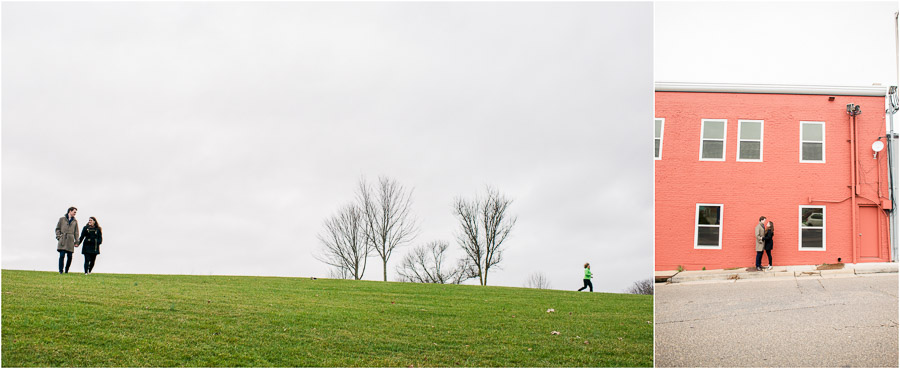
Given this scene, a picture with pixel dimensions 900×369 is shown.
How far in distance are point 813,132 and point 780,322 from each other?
2111 millimetres

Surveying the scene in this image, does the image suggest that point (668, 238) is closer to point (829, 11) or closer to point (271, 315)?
point (829, 11)

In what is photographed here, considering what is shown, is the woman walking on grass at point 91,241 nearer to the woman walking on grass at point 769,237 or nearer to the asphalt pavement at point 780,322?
the asphalt pavement at point 780,322

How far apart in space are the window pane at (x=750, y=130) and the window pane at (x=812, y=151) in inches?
18.1

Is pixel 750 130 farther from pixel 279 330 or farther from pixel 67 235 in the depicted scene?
pixel 67 235

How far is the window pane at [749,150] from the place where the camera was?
20.3ft

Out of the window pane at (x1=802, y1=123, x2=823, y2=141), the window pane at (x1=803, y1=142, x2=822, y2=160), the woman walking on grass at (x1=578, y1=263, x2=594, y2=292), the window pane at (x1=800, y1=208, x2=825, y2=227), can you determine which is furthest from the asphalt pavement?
the woman walking on grass at (x1=578, y1=263, x2=594, y2=292)

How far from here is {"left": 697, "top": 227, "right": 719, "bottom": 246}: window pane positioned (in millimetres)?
6095

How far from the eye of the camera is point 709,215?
622cm

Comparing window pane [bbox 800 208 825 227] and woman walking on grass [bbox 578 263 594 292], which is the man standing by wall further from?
woman walking on grass [bbox 578 263 594 292]

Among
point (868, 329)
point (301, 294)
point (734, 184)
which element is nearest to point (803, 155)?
point (734, 184)

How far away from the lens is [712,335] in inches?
211

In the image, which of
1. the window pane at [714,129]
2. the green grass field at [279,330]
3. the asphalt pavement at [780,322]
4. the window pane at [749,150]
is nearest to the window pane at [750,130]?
the window pane at [749,150]

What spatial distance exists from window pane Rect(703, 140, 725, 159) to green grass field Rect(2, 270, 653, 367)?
2.09m

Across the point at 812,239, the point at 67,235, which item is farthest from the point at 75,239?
the point at 812,239
